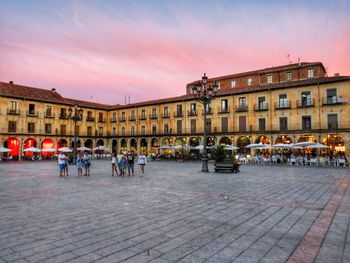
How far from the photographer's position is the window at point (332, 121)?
2822 centimetres

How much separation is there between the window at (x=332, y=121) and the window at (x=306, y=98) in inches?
96.6

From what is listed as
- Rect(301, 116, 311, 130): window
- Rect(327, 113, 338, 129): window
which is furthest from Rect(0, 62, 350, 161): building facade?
Rect(301, 116, 311, 130): window

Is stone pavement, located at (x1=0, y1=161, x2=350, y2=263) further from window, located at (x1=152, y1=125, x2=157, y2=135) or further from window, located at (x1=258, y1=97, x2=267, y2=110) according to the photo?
window, located at (x1=152, y1=125, x2=157, y2=135)

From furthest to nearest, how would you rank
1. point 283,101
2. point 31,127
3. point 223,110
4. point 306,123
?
point 31,127
point 223,110
point 283,101
point 306,123

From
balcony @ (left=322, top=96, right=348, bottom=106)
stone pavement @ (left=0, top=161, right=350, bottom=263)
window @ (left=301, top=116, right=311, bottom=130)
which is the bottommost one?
stone pavement @ (left=0, top=161, right=350, bottom=263)

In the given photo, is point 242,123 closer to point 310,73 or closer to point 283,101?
point 283,101

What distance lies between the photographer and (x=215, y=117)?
3634 centimetres

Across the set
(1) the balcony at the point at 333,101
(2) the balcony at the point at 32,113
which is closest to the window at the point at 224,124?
(1) the balcony at the point at 333,101

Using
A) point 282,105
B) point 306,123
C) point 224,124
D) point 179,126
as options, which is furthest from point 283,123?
point 179,126

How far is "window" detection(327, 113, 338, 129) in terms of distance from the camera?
28.2 metres

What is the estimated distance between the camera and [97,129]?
46500 mm

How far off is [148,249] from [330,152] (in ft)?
98.5

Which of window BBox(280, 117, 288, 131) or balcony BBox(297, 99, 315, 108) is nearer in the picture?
balcony BBox(297, 99, 315, 108)

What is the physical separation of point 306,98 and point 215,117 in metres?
11.3
